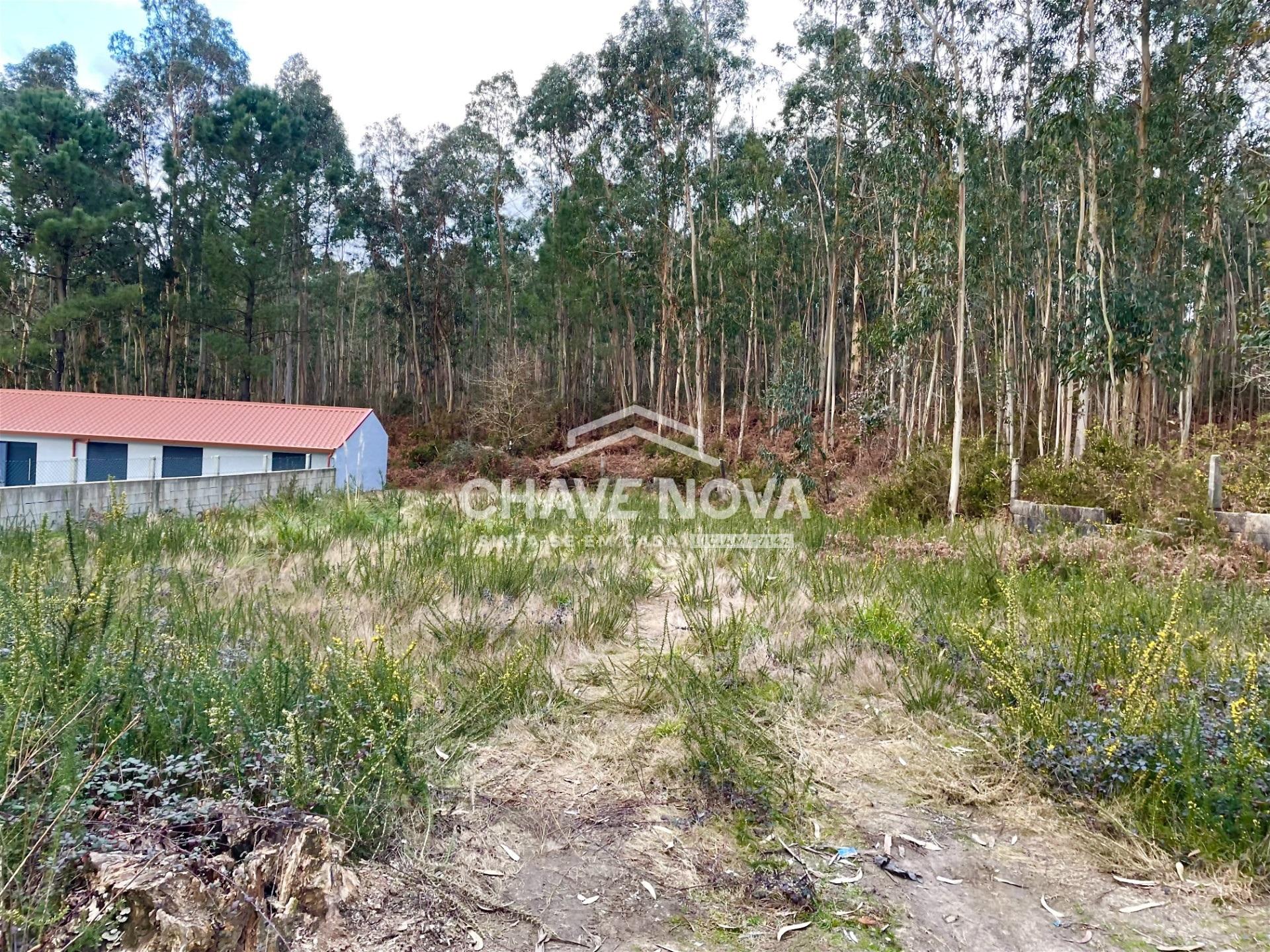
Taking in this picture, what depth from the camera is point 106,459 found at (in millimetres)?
19469

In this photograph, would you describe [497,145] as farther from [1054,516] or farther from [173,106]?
[1054,516]

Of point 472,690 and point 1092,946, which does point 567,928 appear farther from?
point 472,690

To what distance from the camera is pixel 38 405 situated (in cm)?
2036

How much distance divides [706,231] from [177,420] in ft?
52.9

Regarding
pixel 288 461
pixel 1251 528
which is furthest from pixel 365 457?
pixel 1251 528

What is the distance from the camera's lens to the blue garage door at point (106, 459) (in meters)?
19.4

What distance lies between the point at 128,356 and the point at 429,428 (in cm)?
1505

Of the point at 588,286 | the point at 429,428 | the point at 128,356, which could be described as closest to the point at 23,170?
the point at 128,356
